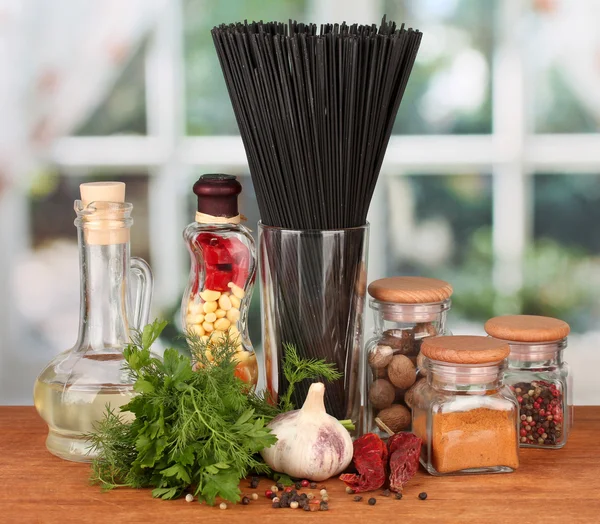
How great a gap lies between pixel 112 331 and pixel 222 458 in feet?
0.71

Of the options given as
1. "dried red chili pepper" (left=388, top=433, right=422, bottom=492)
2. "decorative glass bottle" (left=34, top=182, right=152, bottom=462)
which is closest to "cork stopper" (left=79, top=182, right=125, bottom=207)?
"decorative glass bottle" (left=34, top=182, right=152, bottom=462)

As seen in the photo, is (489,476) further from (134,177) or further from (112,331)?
(134,177)

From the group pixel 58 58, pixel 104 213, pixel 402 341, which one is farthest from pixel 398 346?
pixel 58 58

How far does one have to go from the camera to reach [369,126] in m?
0.95

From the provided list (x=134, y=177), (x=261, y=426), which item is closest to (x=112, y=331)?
(x=261, y=426)

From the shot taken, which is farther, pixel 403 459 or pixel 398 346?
pixel 398 346

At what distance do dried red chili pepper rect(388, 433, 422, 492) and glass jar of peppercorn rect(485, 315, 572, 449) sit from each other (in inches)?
6.2

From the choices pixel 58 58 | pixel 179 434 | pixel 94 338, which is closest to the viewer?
pixel 179 434

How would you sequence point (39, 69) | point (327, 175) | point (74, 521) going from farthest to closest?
1. point (39, 69)
2. point (327, 175)
3. point (74, 521)

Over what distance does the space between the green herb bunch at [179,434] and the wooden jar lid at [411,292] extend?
0.20m

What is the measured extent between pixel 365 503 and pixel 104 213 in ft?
1.30

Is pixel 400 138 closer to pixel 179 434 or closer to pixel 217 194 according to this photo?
pixel 217 194

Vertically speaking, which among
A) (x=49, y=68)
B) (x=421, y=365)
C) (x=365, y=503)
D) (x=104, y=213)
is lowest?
(x=365, y=503)

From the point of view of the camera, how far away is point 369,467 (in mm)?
913
